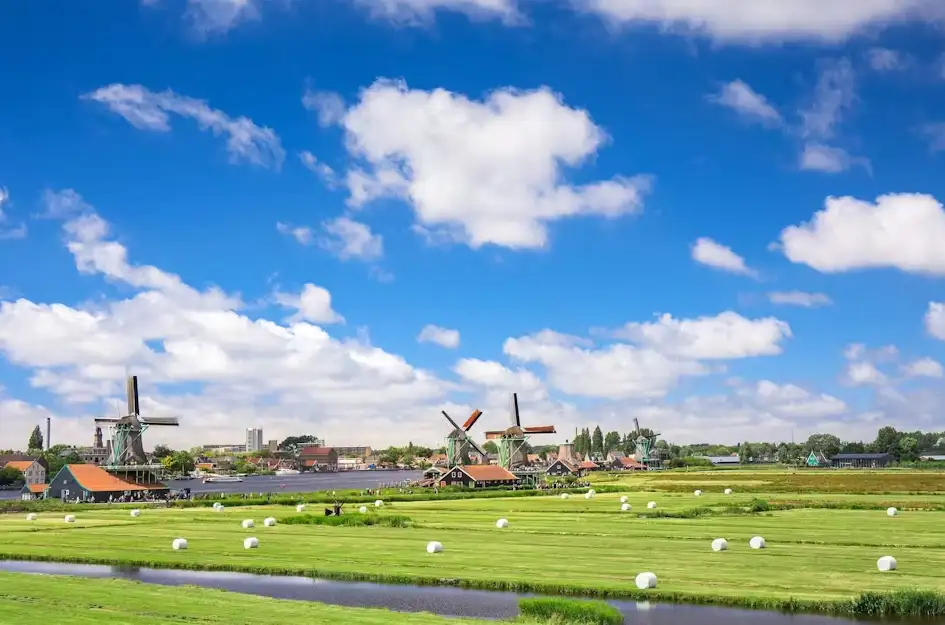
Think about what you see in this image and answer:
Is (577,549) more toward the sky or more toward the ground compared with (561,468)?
more toward the sky

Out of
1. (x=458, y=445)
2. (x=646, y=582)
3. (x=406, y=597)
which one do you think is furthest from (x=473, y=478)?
(x=646, y=582)

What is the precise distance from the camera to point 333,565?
36.7 meters

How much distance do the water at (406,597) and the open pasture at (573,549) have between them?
3.91ft

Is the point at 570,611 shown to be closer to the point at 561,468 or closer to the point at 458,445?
the point at 458,445

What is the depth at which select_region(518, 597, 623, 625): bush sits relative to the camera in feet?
79.4

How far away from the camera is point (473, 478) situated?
120625 millimetres

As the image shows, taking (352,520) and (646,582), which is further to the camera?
(352,520)

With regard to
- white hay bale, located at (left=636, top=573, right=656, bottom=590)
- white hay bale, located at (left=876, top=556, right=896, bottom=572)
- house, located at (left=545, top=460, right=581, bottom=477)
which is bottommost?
house, located at (left=545, top=460, right=581, bottom=477)

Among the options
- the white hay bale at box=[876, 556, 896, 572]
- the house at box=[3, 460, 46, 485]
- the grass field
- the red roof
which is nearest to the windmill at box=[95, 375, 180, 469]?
the red roof

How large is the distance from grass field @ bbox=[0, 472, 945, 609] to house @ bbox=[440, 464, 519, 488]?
2062 inches

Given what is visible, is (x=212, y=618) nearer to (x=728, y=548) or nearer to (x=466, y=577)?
(x=466, y=577)

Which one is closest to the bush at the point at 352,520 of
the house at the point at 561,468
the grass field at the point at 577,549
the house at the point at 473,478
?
the grass field at the point at 577,549

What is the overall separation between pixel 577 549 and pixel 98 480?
7508 centimetres

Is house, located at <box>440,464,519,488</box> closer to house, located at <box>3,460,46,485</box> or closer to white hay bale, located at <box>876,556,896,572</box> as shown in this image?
white hay bale, located at <box>876,556,896,572</box>
